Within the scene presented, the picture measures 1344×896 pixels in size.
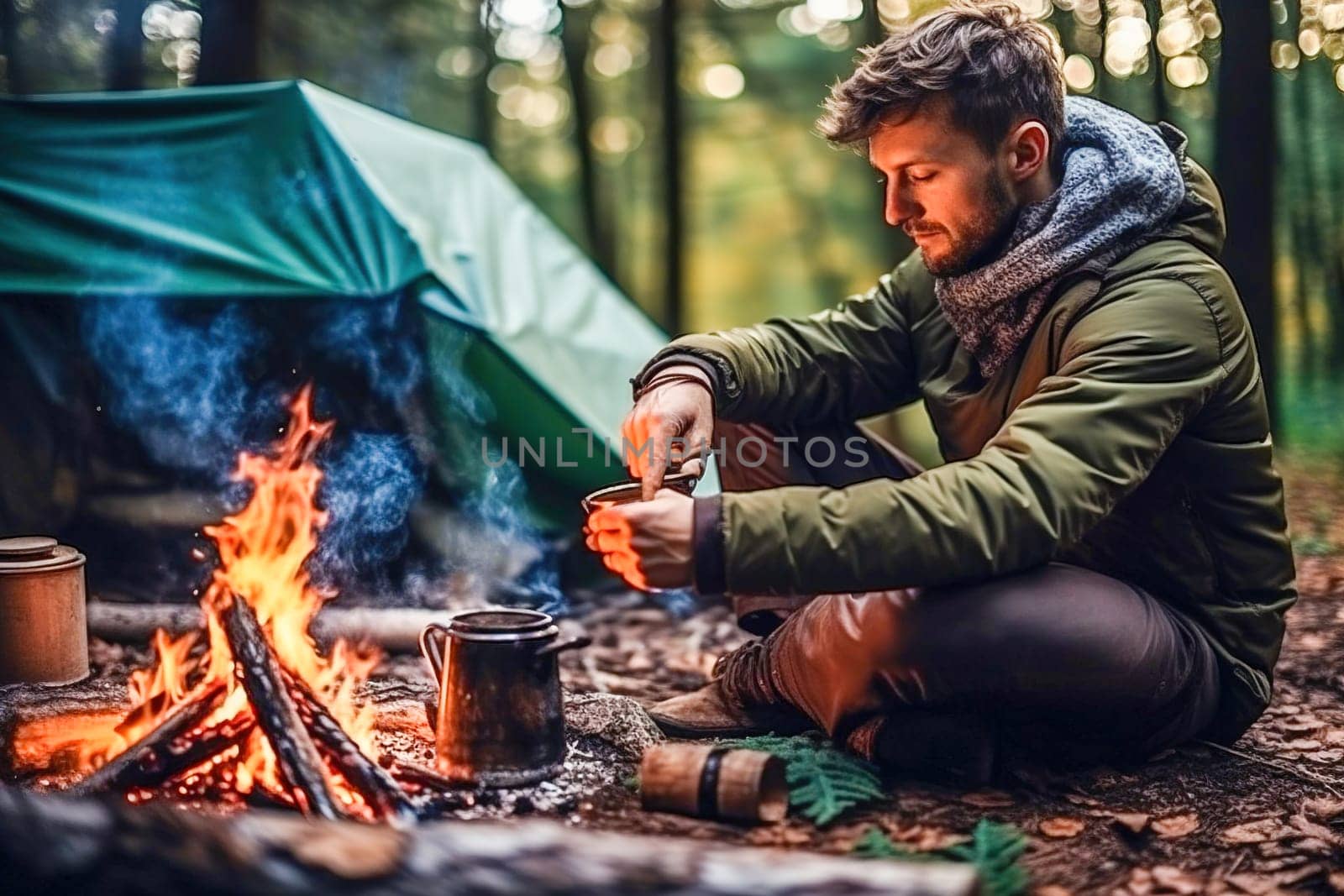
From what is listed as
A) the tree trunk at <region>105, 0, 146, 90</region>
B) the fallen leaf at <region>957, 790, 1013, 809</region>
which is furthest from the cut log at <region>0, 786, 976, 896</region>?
the tree trunk at <region>105, 0, 146, 90</region>

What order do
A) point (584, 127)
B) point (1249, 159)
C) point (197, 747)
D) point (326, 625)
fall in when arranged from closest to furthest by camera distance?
point (197, 747), point (326, 625), point (1249, 159), point (584, 127)

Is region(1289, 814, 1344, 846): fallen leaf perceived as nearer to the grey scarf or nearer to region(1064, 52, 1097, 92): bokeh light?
the grey scarf

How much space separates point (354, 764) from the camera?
262cm

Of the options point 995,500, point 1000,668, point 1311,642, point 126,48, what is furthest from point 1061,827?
point 126,48

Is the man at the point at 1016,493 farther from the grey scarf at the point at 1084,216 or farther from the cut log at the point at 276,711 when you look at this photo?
the cut log at the point at 276,711

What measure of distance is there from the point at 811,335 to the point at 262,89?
2.76 m

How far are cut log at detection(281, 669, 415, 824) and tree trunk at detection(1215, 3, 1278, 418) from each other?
631 centimetres

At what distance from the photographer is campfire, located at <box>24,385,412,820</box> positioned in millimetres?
2600

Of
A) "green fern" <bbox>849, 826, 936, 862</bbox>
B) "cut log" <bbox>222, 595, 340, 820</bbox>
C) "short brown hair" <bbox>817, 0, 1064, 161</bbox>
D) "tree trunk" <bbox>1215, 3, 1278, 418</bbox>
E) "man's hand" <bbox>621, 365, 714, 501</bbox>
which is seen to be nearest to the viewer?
"green fern" <bbox>849, 826, 936, 862</bbox>

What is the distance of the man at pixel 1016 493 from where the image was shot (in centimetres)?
241

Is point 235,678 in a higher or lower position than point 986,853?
higher

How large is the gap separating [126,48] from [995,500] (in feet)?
25.8

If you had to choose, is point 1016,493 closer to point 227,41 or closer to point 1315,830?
point 1315,830

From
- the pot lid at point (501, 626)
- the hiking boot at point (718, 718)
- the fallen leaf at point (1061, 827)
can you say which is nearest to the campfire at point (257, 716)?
the pot lid at point (501, 626)
